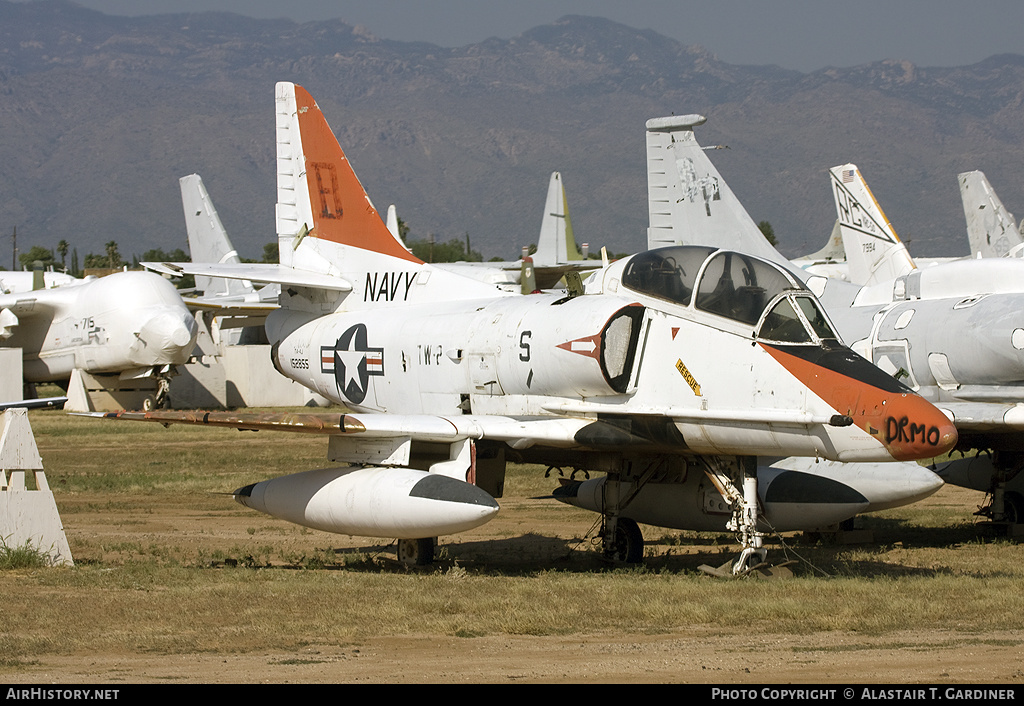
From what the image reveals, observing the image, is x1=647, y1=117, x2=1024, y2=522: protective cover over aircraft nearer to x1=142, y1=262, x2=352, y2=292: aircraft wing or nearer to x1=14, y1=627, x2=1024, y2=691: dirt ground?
x1=14, y1=627, x2=1024, y2=691: dirt ground

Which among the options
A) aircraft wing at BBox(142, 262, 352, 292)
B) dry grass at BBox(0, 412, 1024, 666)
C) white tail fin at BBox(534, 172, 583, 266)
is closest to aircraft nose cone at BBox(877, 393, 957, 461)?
dry grass at BBox(0, 412, 1024, 666)

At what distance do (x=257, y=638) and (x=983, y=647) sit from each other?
14.9 ft

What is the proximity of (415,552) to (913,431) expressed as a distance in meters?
4.89

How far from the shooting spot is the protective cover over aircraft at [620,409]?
9.59 metres

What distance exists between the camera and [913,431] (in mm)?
9062

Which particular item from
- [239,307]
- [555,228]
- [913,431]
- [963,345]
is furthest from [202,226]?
[913,431]

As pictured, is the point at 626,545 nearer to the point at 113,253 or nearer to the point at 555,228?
the point at 555,228

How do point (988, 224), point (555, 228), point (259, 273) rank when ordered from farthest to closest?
point (555, 228) → point (988, 224) → point (259, 273)

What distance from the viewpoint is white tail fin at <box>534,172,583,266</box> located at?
160ft

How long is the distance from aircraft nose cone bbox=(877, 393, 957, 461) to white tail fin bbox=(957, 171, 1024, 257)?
59.2 ft

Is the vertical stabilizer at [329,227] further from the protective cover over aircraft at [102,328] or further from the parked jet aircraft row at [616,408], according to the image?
the protective cover over aircraft at [102,328]

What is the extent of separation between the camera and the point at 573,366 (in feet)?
34.4
